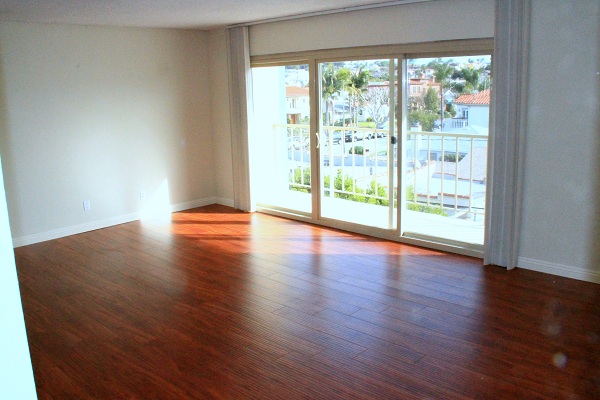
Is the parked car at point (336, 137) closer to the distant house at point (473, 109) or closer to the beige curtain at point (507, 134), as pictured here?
the distant house at point (473, 109)

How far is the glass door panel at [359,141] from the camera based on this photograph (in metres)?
5.66

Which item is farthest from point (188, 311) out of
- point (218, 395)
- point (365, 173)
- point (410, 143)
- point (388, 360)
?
point (365, 173)

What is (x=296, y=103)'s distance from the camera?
713 centimetres

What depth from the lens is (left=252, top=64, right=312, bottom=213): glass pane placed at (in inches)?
278

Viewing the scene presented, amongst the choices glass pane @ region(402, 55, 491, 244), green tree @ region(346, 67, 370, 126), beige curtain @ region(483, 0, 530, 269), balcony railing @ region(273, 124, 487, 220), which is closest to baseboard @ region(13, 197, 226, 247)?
balcony railing @ region(273, 124, 487, 220)

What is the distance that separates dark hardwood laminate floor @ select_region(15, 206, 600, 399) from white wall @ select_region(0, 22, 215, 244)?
834 millimetres

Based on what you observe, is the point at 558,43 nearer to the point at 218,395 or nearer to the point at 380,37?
the point at 380,37

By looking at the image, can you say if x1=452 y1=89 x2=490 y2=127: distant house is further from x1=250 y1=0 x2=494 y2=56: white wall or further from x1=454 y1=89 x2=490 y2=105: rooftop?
x1=250 y1=0 x2=494 y2=56: white wall

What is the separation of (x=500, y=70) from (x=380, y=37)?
1326 millimetres

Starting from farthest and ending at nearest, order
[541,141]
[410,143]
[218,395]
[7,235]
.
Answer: [410,143] → [541,141] → [218,395] → [7,235]

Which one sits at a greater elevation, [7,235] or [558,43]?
[558,43]

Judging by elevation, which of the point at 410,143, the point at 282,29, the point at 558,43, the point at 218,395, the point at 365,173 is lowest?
the point at 218,395

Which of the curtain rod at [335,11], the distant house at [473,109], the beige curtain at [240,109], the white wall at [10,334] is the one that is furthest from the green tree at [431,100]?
the white wall at [10,334]

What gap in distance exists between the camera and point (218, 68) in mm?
7250
